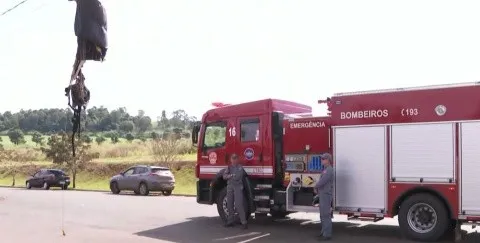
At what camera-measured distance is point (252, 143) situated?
46.2 ft

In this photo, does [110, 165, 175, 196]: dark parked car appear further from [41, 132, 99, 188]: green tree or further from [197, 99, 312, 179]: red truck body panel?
[197, 99, 312, 179]: red truck body panel

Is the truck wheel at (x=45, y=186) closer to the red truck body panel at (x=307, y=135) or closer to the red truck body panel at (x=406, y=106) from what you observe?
the red truck body panel at (x=307, y=135)

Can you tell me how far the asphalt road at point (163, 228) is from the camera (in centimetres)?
1216

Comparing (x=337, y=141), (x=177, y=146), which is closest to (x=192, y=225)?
(x=337, y=141)

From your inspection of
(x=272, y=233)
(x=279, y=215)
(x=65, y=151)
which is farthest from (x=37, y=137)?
(x=272, y=233)

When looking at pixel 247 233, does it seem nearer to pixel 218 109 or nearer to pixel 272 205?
pixel 272 205

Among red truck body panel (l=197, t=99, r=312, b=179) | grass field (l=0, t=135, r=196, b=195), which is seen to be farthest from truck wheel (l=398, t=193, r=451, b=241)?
grass field (l=0, t=135, r=196, b=195)

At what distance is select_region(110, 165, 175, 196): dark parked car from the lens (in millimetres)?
28500

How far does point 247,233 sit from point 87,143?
3387 centimetres

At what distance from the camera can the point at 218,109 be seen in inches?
593

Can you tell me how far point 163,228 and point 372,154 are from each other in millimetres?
5474

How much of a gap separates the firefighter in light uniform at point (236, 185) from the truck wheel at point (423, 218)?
3789 mm

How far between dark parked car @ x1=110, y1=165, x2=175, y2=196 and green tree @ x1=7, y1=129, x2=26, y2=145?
59.9 m

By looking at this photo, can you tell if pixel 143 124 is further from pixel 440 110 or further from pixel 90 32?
pixel 90 32
